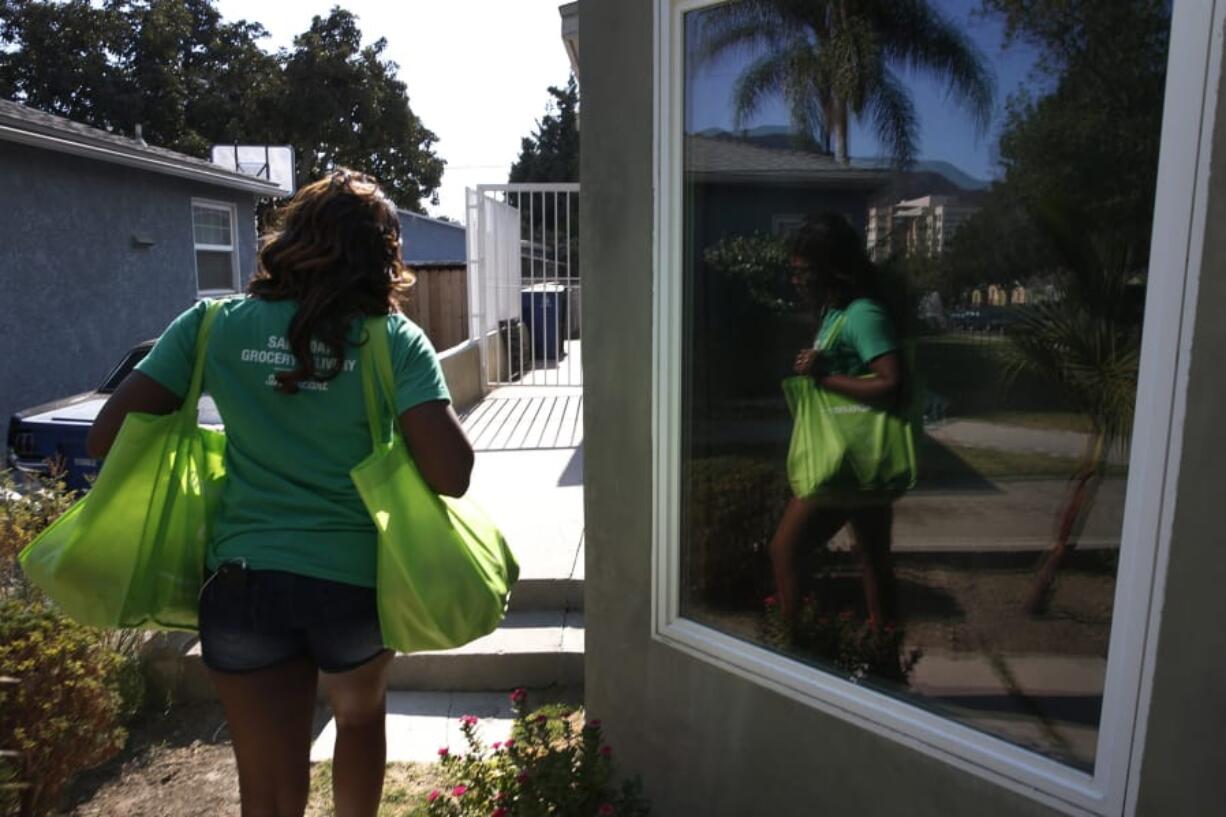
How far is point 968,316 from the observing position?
228 cm

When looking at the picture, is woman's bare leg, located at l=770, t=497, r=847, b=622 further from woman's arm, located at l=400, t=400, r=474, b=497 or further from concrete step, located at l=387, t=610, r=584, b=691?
concrete step, located at l=387, t=610, r=584, b=691

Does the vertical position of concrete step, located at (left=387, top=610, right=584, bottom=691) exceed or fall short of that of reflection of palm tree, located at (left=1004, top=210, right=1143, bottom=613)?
it falls short

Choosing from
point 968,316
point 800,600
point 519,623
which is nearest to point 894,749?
point 800,600

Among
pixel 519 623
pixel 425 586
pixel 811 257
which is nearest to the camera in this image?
pixel 425 586

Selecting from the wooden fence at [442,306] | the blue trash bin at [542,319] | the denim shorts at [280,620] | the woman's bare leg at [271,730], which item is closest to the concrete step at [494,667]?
the woman's bare leg at [271,730]

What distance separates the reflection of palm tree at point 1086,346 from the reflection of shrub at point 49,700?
2.80 metres

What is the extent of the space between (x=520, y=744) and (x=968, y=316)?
66.1 inches

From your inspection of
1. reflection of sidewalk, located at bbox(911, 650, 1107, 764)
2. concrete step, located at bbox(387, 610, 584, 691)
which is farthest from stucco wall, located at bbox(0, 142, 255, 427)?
reflection of sidewalk, located at bbox(911, 650, 1107, 764)

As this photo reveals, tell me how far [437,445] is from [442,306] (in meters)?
13.9

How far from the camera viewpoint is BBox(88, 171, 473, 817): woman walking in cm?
196

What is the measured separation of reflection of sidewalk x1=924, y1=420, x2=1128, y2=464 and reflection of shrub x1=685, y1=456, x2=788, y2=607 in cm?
51

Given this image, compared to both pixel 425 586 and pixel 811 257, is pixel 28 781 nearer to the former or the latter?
pixel 425 586

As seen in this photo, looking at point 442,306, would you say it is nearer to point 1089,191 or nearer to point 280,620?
point 280,620

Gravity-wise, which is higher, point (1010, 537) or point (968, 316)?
point (968, 316)
